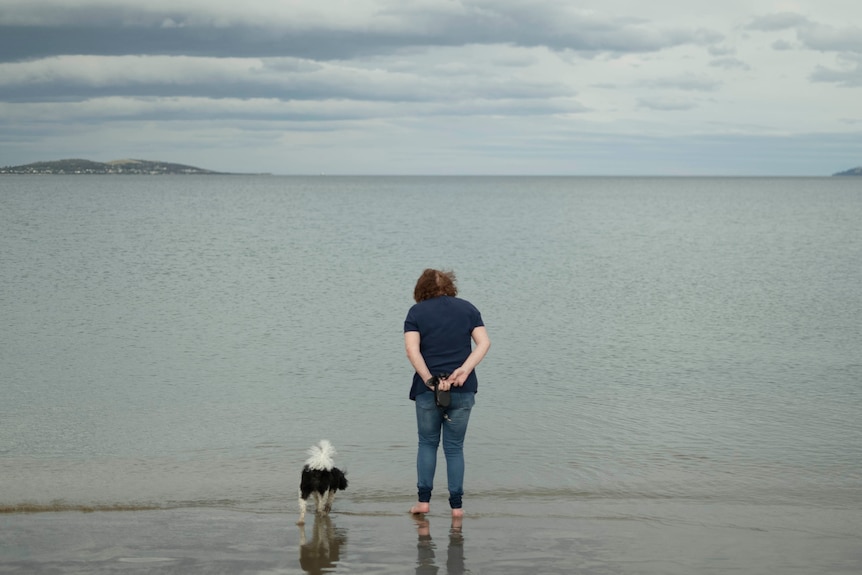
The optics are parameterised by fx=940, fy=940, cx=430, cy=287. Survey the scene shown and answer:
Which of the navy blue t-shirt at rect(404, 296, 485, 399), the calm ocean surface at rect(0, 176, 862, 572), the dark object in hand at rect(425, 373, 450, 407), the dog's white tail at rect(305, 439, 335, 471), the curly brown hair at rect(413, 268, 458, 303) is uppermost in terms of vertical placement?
the curly brown hair at rect(413, 268, 458, 303)

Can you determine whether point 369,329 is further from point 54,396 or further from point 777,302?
point 777,302

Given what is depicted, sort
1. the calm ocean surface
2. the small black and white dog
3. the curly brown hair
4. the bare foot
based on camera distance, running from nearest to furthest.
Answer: the curly brown hair < the small black and white dog < the bare foot < the calm ocean surface

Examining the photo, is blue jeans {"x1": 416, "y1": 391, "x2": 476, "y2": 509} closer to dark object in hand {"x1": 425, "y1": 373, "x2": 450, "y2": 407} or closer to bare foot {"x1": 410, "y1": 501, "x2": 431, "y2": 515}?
dark object in hand {"x1": 425, "y1": 373, "x2": 450, "y2": 407}

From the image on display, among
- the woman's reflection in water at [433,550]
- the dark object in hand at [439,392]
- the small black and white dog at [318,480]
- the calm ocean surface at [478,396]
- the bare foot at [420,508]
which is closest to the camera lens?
the woman's reflection in water at [433,550]

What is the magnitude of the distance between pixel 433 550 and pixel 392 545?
361 millimetres

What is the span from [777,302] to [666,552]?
71.3ft

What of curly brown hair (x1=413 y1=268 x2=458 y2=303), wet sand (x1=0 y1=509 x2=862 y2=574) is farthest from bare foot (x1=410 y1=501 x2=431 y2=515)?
curly brown hair (x1=413 y1=268 x2=458 y2=303)

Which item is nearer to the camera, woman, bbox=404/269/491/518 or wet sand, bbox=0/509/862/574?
wet sand, bbox=0/509/862/574

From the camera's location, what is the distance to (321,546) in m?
7.55

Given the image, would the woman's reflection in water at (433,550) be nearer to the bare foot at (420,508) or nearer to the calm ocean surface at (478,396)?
the bare foot at (420,508)

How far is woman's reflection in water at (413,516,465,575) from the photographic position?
6961mm

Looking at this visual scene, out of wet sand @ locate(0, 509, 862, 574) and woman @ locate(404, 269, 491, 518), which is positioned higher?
woman @ locate(404, 269, 491, 518)

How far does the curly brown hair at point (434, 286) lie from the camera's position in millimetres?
7863

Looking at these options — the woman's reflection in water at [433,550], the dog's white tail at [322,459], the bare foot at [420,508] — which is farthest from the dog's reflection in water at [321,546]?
the bare foot at [420,508]
